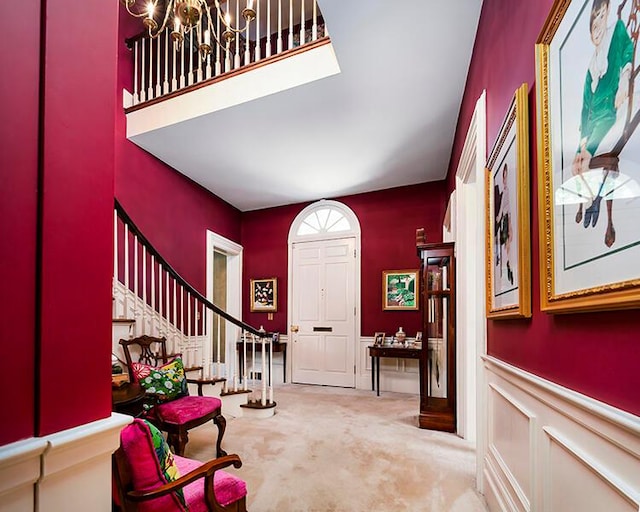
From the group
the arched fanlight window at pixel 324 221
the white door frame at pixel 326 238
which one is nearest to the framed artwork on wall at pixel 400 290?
the white door frame at pixel 326 238

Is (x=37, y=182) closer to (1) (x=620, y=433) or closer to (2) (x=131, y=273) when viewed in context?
(1) (x=620, y=433)

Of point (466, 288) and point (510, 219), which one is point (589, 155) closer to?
point (510, 219)

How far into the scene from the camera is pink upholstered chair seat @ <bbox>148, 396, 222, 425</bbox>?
2.60 m

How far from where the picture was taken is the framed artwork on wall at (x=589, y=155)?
76 cm

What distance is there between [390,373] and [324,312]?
4.41 ft

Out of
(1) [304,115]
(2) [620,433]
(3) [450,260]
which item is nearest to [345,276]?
(3) [450,260]

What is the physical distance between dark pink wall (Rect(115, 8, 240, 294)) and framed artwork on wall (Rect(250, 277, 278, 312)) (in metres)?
1.08

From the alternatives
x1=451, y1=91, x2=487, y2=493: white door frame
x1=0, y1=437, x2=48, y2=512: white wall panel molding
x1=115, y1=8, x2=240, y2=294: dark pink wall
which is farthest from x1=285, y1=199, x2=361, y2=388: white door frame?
x1=0, y1=437, x2=48, y2=512: white wall panel molding

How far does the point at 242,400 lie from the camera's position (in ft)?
13.0

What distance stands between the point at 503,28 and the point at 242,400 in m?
3.91

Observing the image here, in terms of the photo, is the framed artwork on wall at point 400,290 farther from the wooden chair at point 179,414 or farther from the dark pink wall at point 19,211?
the dark pink wall at point 19,211

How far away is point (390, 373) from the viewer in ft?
16.9

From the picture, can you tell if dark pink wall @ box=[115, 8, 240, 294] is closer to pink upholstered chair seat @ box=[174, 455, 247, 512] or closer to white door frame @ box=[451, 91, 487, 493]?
pink upholstered chair seat @ box=[174, 455, 247, 512]

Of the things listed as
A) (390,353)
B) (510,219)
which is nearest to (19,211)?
(510,219)
